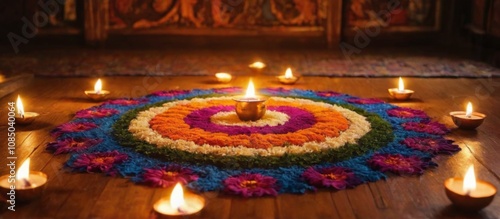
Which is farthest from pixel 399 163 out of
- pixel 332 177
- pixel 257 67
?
pixel 257 67

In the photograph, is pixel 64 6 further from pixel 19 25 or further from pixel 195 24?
pixel 195 24

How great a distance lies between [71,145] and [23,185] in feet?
1.88

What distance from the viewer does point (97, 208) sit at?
5.60 feet

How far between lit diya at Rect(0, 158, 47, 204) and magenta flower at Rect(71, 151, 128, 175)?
0.83ft

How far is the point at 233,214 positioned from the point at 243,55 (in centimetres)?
355

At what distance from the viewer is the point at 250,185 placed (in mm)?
1866

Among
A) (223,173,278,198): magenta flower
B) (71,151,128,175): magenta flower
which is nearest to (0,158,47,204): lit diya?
(71,151,128,175): magenta flower

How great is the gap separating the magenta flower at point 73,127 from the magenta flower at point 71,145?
15 cm

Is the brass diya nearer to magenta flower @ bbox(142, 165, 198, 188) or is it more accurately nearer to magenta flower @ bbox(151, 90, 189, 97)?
magenta flower @ bbox(142, 165, 198, 188)

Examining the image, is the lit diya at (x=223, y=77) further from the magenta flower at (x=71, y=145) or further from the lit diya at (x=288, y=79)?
the magenta flower at (x=71, y=145)

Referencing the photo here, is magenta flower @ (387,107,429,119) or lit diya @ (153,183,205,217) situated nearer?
lit diya @ (153,183,205,217)

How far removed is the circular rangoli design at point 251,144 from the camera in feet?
6.37

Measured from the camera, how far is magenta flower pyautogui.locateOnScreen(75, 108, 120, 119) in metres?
2.78

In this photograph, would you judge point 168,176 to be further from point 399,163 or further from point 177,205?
point 399,163
